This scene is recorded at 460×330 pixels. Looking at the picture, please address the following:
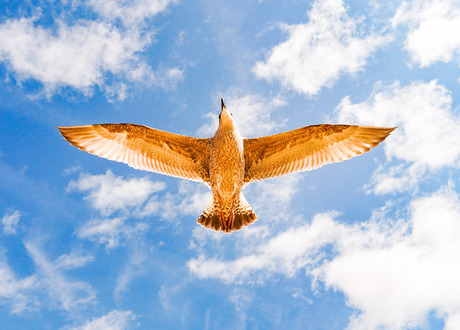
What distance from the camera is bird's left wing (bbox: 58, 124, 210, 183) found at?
6.98 meters

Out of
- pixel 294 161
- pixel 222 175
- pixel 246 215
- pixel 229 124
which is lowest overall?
pixel 246 215

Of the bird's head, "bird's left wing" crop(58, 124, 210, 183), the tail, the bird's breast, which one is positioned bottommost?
the tail

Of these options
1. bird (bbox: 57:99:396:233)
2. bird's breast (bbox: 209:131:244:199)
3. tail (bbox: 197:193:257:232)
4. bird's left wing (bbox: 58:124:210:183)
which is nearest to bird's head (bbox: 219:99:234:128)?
bird (bbox: 57:99:396:233)

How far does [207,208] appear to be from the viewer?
733 cm

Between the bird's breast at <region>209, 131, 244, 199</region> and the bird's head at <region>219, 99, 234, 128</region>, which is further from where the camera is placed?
the bird's head at <region>219, 99, 234, 128</region>

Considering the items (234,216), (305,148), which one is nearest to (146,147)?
(234,216)

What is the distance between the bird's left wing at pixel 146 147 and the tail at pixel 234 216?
0.70 m

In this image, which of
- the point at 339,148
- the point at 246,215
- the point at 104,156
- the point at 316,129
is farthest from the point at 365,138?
the point at 104,156

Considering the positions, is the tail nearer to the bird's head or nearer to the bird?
the bird

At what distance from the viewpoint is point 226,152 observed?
686 cm

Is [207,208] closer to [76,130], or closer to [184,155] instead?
[184,155]

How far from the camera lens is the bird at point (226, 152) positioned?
693 centimetres

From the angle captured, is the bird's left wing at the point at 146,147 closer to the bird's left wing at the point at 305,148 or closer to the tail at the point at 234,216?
the tail at the point at 234,216

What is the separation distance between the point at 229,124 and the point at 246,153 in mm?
855
